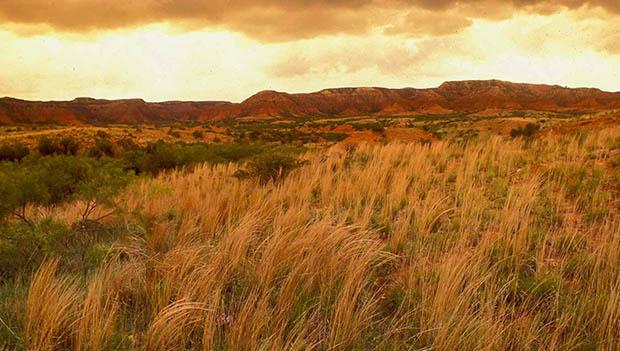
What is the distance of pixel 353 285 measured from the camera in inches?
117

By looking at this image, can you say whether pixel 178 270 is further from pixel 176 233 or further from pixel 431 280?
pixel 431 280

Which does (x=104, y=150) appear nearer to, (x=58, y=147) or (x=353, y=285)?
(x=58, y=147)

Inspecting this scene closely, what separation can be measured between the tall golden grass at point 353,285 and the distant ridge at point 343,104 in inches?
5660

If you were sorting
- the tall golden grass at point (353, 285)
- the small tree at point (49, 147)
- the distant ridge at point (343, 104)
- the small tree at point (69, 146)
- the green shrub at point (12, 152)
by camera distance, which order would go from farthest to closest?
1. the distant ridge at point (343, 104)
2. the small tree at point (69, 146)
3. the small tree at point (49, 147)
4. the green shrub at point (12, 152)
5. the tall golden grass at point (353, 285)

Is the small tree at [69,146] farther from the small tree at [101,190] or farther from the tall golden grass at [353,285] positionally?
the tall golden grass at [353,285]

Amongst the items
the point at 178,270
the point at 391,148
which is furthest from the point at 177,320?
the point at 391,148

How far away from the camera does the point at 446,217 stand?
511 cm

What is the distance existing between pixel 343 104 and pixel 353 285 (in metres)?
186

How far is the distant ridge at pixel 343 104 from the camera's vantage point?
5566 inches

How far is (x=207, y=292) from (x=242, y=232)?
105cm

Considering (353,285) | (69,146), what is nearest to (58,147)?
(69,146)

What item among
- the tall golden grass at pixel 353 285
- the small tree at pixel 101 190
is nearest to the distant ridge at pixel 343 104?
the tall golden grass at pixel 353 285

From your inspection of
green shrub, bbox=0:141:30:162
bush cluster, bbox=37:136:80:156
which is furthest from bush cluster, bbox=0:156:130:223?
bush cluster, bbox=37:136:80:156

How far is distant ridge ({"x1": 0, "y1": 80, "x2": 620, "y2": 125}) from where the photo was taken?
464 ft
